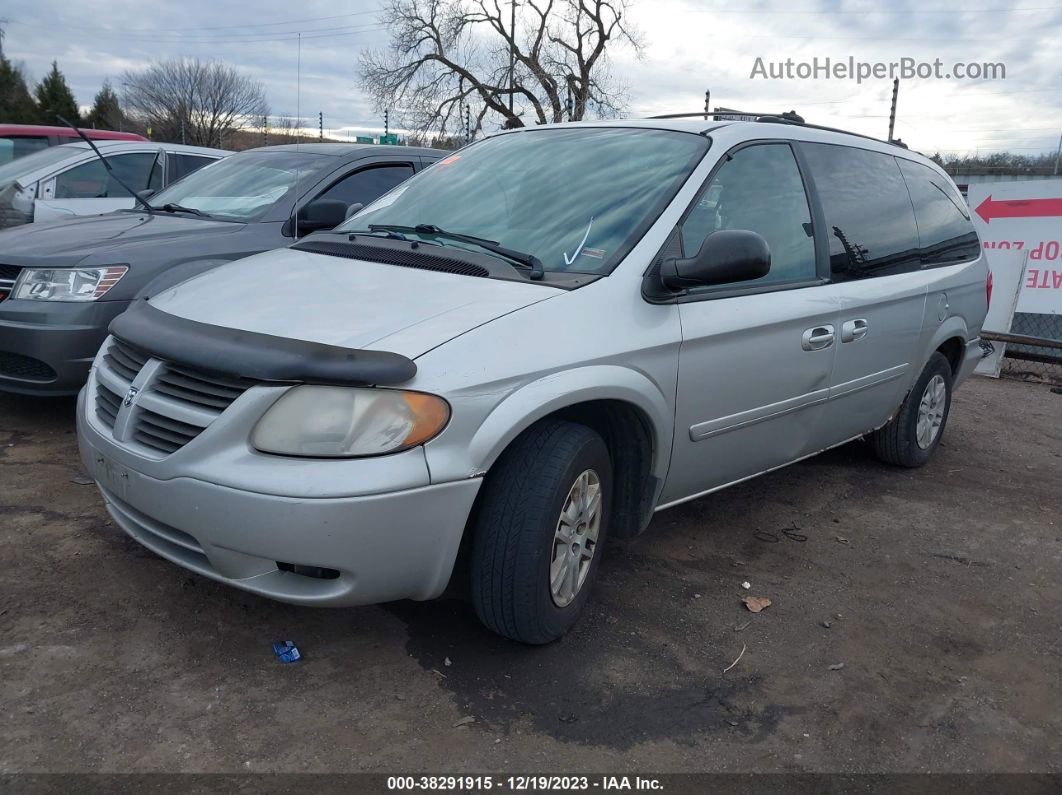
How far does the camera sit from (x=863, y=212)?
436 centimetres

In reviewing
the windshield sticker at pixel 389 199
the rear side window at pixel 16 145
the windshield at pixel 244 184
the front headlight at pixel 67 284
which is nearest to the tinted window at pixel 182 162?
the windshield at pixel 244 184

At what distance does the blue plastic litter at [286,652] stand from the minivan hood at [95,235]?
2.72 metres

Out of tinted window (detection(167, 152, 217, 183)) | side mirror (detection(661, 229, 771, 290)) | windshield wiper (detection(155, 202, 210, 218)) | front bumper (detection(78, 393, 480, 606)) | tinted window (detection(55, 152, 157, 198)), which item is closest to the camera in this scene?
front bumper (detection(78, 393, 480, 606))

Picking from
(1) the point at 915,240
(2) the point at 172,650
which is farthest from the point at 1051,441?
(2) the point at 172,650

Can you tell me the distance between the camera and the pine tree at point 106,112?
51344 millimetres

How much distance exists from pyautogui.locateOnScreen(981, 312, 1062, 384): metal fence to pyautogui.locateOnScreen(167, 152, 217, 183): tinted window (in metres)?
7.49


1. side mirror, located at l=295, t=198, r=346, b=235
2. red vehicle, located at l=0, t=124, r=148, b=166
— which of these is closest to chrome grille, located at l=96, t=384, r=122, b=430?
side mirror, located at l=295, t=198, r=346, b=235

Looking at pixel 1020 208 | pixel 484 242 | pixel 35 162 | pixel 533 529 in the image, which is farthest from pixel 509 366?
pixel 1020 208

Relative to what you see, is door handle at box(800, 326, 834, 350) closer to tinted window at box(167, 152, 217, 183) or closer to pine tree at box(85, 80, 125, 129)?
tinted window at box(167, 152, 217, 183)

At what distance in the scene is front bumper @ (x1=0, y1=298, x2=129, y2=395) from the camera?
455 cm

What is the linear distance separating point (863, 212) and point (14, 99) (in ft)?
166

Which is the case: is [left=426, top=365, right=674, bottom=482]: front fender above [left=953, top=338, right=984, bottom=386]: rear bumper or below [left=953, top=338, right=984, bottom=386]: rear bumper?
above

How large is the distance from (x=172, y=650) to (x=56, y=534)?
3.73ft

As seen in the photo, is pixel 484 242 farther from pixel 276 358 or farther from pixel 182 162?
pixel 182 162
